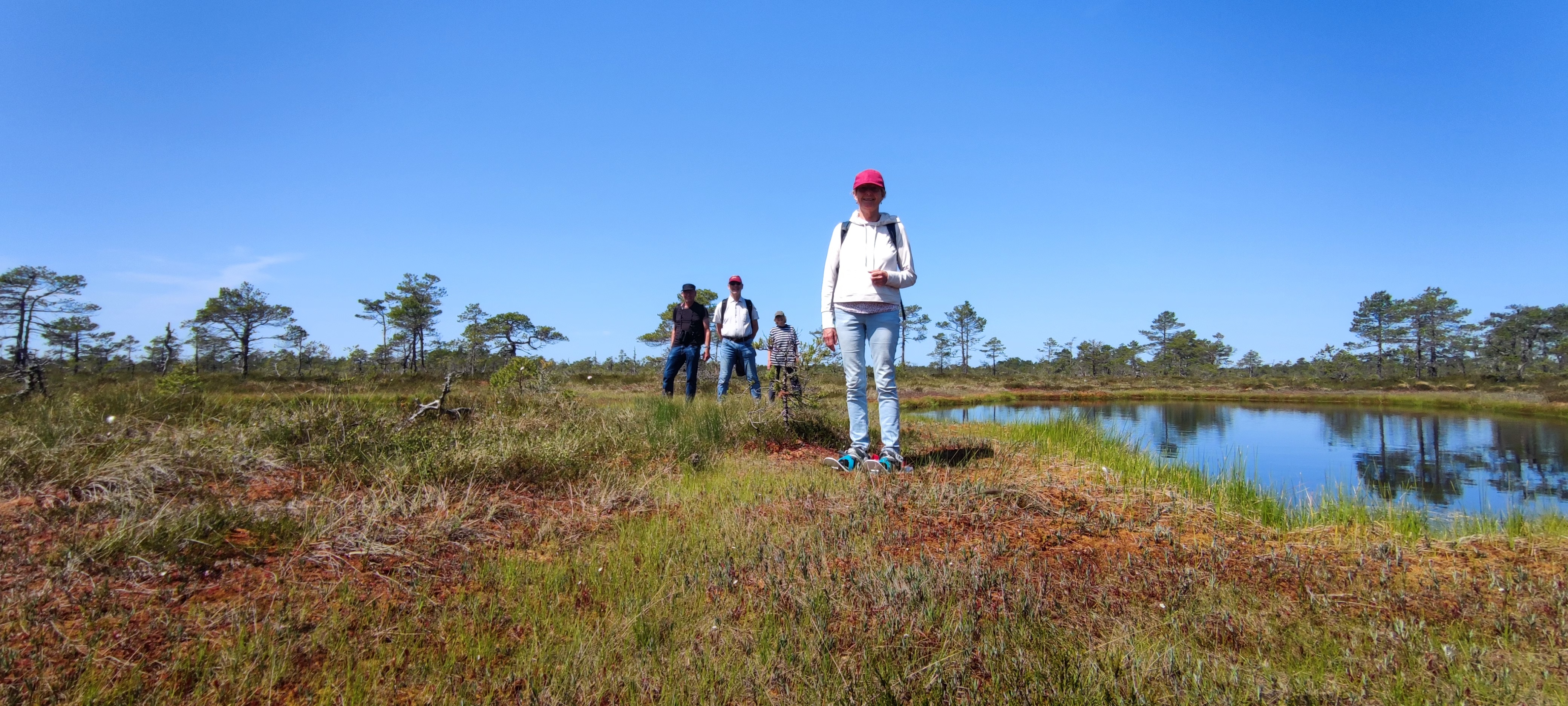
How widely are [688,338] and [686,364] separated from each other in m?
0.40

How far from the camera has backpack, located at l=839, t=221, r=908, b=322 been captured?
4098 millimetres

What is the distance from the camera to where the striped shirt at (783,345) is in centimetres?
852

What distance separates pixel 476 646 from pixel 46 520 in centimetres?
213

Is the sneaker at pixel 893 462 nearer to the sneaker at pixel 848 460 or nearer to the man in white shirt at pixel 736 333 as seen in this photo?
the sneaker at pixel 848 460

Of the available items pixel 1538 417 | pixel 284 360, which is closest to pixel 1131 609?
pixel 1538 417

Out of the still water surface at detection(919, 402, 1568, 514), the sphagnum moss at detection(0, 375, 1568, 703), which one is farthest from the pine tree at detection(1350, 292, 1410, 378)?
the sphagnum moss at detection(0, 375, 1568, 703)

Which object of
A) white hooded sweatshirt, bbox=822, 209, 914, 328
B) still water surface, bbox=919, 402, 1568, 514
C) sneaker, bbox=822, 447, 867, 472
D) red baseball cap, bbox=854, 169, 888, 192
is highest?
red baseball cap, bbox=854, 169, 888, 192

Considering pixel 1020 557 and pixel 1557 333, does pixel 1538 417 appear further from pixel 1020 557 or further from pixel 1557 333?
pixel 1557 333

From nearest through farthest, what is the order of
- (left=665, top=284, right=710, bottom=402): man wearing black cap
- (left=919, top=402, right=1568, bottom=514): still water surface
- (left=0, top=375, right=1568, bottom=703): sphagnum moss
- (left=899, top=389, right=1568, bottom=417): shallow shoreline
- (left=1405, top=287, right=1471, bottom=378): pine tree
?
(left=0, top=375, right=1568, bottom=703): sphagnum moss < (left=919, top=402, right=1568, bottom=514): still water surface < (left=665, top=284, right=710, bottom=402): man wearing black cap < (left=899, top=389, right=1568, bottom=417): shallow shoreline < (left=1405, top=287, right=1471, bottom=378): pine tree

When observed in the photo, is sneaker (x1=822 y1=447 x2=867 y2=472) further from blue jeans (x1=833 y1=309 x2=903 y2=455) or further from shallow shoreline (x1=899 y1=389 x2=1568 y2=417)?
shallow shoreline (x1=899 y1=389 x2=1568 y2=417)

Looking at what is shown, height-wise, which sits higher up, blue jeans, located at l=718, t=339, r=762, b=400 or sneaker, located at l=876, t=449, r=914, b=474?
blue jeans, located at l=718, t=339, r=762, b=400

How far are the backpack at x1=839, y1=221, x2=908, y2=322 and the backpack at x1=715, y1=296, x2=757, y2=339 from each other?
4.08 m

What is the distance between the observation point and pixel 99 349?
137ft

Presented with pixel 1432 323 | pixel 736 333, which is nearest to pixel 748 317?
pixel 736 333
